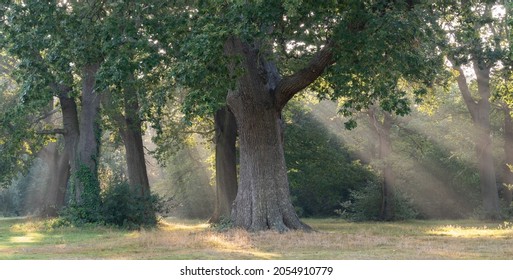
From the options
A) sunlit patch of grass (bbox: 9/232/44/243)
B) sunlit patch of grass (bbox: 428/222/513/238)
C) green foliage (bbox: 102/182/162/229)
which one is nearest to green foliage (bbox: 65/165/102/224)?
green foliage (bbox: 102/182/162/229)

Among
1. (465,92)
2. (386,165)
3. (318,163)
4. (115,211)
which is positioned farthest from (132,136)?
(465,92)

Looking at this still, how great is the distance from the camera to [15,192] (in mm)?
75250

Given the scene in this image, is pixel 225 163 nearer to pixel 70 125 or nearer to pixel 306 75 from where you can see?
pixel 70 125

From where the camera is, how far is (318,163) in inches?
1767

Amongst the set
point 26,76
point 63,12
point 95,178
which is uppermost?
point 63,12

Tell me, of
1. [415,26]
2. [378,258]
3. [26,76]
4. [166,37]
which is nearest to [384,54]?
[415,26]

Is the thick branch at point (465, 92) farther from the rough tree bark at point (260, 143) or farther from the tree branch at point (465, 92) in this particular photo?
the rough tree bark at point (260, 143)

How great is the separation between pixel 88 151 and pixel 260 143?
12.0 m

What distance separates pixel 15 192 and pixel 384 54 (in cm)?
5920

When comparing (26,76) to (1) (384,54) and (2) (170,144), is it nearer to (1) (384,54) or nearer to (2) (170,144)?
(1) (384,54)

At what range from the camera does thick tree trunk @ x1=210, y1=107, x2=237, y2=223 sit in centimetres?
3647
